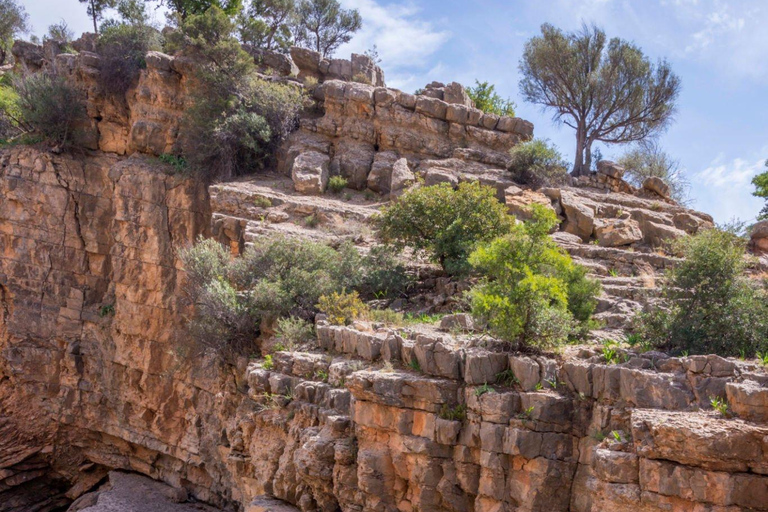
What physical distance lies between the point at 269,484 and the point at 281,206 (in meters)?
8.83

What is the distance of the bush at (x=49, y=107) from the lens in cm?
2217

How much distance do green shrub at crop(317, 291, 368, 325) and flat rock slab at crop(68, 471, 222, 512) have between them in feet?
25.9

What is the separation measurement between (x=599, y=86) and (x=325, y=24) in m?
14.4

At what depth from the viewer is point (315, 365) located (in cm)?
1273

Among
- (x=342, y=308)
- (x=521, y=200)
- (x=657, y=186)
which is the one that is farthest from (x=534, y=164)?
(x=342, y=308)

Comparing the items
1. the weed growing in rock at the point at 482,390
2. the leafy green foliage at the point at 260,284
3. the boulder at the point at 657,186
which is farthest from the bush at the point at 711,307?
the boulder at the point at 657,186

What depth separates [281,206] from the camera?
19547 millimetres

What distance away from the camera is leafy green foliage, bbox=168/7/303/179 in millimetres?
21516

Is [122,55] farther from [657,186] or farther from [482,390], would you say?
[482,390]

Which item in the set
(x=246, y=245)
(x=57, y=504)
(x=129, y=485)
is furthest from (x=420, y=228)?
(x=57, y=504)

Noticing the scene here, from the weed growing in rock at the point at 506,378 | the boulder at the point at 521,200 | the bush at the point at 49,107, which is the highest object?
the bush at the point at 49,107

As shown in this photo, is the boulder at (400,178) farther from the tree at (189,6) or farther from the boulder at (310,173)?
the tree at (189,6)

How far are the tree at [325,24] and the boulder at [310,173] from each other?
533 inches

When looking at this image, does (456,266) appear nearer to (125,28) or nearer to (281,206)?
(281,206)
